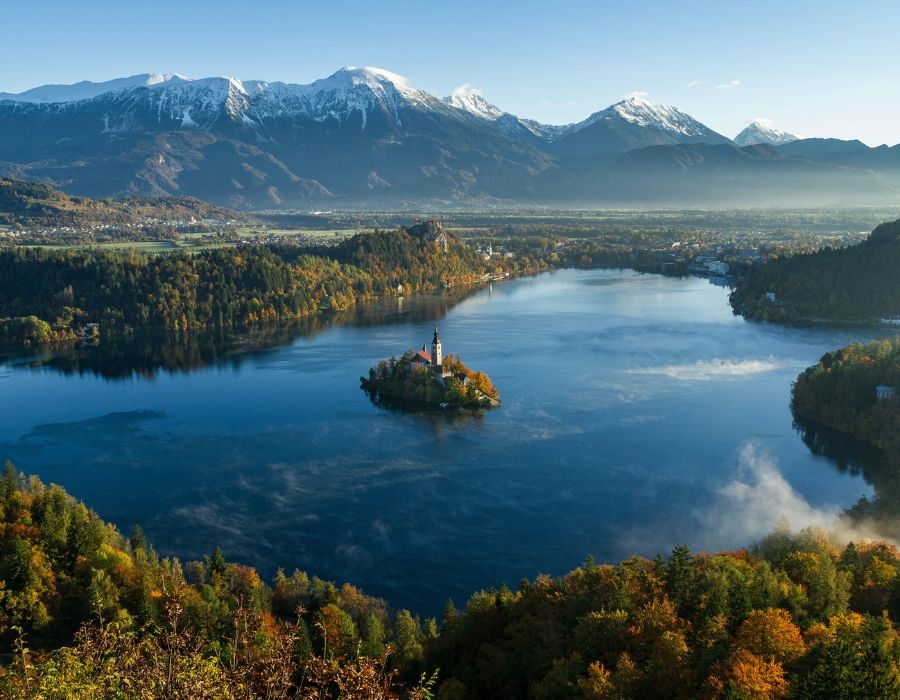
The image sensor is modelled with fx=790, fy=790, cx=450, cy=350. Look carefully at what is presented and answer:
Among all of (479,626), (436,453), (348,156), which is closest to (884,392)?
(436,453)

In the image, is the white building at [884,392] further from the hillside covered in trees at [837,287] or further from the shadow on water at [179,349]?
Answer: the shadow on water at [179,349]

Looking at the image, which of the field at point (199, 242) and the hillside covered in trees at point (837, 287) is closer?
the hillside covered in trees at point (837, 287)

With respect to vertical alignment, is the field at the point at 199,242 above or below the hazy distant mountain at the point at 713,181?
below

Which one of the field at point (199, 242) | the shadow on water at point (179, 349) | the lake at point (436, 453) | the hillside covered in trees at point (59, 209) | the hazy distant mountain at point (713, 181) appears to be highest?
the hazy distant mountain at point (713, 181)

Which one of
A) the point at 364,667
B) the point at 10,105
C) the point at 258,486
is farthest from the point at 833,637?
the point at 10,105

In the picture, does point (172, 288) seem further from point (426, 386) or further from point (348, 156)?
point (348, 156)

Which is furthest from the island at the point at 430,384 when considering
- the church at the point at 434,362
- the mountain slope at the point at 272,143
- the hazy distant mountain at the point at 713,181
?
the hazy distant mountain at the point at 713,181

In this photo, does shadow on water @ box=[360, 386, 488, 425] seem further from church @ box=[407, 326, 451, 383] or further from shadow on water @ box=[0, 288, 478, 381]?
shadow on water @ box=[0, 288, 478, 381]

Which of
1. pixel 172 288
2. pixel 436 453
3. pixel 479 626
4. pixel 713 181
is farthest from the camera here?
pixel 713 181
